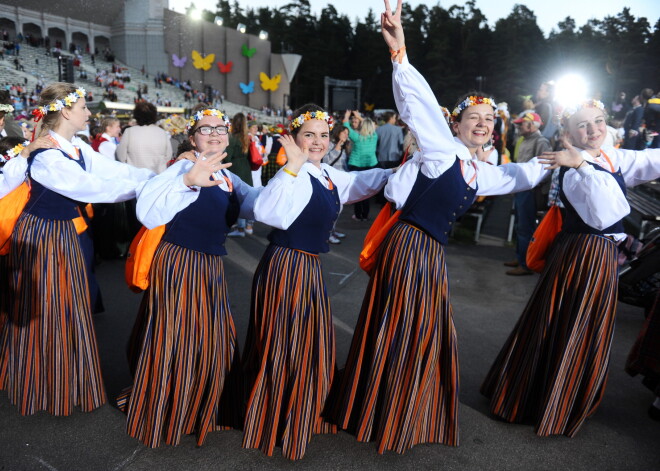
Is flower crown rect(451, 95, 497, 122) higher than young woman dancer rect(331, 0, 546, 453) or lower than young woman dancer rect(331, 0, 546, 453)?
higher

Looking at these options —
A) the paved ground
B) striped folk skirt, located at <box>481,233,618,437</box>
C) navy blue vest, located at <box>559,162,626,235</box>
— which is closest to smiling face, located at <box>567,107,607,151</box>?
navy blue vest, located at <box>559,162,626,235</box>

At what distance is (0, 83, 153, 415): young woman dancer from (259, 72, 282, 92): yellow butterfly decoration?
37.9m

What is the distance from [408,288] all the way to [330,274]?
3390mm

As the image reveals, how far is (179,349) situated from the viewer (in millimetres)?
2564

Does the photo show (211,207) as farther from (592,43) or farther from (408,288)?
(592,43)

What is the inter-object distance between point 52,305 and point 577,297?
2881mm

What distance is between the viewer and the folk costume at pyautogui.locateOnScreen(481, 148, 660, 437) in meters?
2.62

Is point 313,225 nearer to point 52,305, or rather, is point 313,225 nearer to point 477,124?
point 477,124

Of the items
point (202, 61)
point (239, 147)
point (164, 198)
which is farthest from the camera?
point (202, 61)

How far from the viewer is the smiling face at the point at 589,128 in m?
2.69

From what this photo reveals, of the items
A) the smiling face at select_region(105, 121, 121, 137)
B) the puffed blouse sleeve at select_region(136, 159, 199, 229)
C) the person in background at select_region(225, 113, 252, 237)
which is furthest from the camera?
the person in background at select_region(225, 113, 252, 237)

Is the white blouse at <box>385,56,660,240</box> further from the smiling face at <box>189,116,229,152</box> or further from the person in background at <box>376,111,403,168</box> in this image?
the person in background at <box>376,111,403,168</box>

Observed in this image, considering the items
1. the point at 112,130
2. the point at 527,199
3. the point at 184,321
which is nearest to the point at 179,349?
the point at 184,321

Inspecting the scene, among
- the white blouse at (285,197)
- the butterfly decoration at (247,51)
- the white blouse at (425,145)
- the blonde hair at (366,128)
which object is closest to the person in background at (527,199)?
the blonde hair at (366,128)
